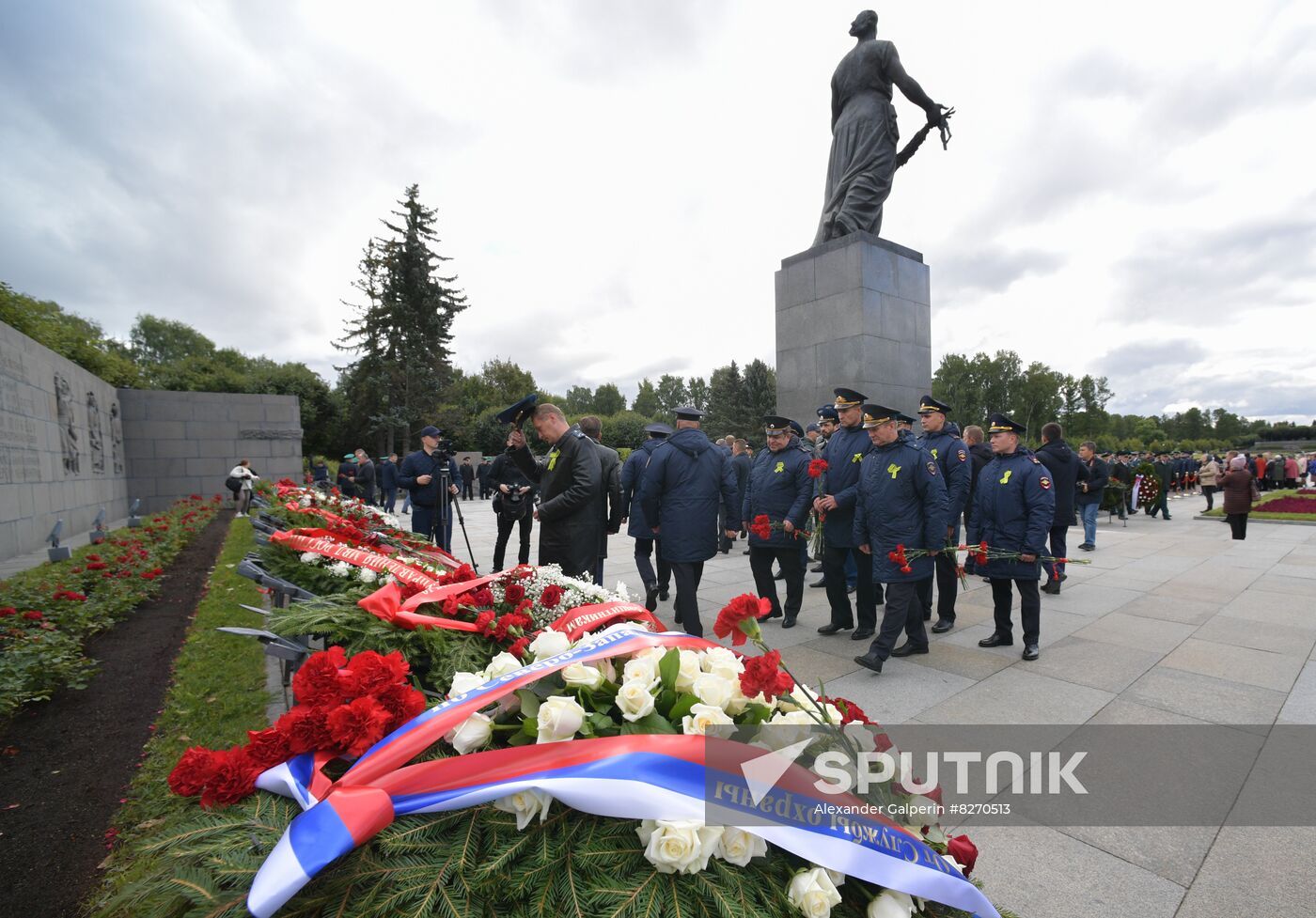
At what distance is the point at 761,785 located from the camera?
3.94ft

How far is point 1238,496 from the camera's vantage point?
11102mm

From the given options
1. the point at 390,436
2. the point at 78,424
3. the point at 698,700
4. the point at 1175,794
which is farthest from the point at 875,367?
the point at 390,436

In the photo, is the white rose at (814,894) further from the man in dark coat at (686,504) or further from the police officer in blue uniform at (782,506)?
the police officer in blue uniform at (782,506)

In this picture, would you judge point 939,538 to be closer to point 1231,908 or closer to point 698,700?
point 1231,908

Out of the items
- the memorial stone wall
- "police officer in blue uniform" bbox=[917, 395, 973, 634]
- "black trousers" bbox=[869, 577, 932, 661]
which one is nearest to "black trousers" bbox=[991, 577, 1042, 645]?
"police officer in blue uniform" bbox=[917, 395, 973, 634]

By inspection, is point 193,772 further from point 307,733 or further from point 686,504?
point 686,504

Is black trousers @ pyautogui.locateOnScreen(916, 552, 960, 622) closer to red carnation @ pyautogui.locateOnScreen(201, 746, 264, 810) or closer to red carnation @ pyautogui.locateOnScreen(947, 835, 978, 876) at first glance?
red carnation @ pyautogui.locateOnScreen(947, 835, 978, 876)

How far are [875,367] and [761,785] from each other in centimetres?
919

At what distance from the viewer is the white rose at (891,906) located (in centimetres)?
115

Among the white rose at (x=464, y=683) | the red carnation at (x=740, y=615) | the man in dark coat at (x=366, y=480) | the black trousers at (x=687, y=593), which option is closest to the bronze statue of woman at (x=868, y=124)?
the black trousers at (x=687, y=593)

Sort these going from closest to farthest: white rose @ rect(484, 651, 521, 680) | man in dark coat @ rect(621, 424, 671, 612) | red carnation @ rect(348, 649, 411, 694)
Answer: red carnation @ rect(348, 649, 411, 694), white rose @ rect(484, 651, 521, 680), man in dark coat @ rect(621, 424, 671, 612)

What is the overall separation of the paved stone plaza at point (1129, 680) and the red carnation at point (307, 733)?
2335 millimetres

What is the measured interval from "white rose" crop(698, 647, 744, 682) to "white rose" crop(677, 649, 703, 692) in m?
0.04

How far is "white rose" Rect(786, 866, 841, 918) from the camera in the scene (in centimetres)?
110
